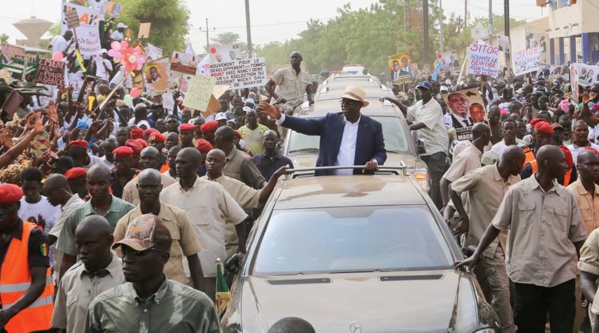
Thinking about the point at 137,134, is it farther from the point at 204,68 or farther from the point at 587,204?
the point at 204,68

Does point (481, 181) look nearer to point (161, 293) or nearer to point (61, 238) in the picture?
point (61, 238)

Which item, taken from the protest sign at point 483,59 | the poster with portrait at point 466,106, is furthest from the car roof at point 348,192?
the protest sign at point 483,59

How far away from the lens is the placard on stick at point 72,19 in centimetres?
1942

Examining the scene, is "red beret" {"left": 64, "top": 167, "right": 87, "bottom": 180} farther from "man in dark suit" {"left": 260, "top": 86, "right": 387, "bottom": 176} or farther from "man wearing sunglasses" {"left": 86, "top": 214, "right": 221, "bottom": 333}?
"man wearing sunglasses" {"left": 86, "top": 214, "right": 221, "bottom": 333}

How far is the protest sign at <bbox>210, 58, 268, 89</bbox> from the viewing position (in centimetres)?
2033

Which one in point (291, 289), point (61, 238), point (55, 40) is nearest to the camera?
point (291, 289)

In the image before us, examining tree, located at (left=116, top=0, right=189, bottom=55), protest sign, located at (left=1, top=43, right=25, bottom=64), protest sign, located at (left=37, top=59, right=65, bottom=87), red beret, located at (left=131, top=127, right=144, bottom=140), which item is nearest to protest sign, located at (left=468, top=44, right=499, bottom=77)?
protest sign, located at (left=1, top=43, right=25, bottom=64)

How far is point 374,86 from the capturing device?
17.0 m

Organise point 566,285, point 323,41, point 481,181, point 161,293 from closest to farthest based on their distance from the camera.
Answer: point 161,293 → point 566,285 → point 481,181 → point 323,41

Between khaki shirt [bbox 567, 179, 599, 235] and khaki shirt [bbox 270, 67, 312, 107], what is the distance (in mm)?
9946

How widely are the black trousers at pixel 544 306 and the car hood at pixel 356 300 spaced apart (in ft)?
4.48

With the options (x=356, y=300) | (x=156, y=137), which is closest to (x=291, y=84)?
(x=156, y=137)

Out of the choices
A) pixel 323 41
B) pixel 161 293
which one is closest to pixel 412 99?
pixel 161 293

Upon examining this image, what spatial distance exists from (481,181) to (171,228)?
9.92 feet
